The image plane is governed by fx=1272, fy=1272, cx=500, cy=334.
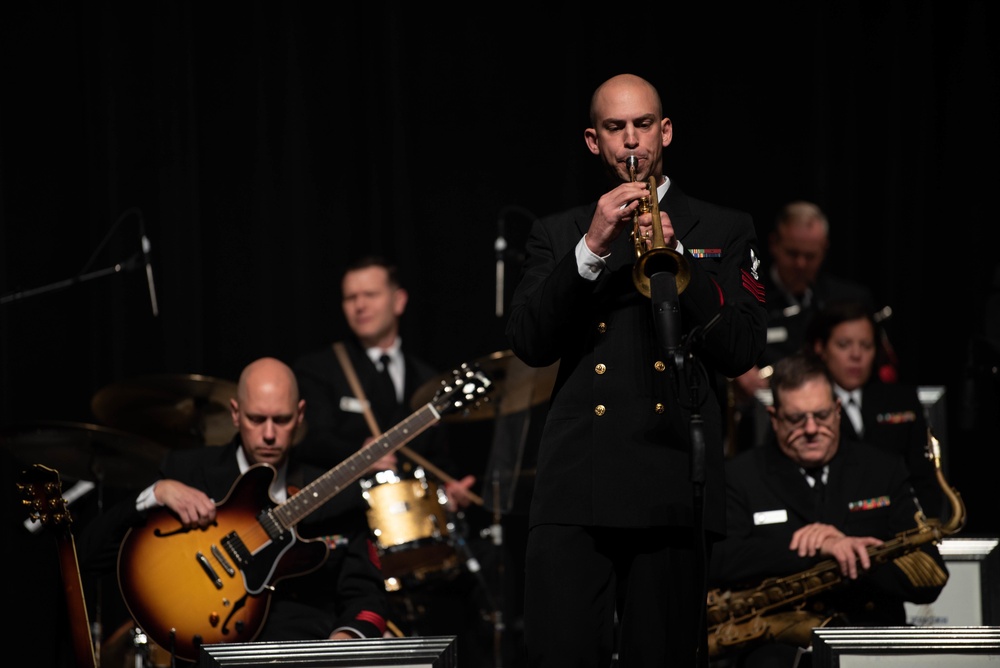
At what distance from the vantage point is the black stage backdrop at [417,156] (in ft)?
20.3

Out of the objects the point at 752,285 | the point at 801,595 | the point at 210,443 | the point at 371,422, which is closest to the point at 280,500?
the point at 210,443

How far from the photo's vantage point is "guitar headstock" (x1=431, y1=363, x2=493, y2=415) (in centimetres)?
481

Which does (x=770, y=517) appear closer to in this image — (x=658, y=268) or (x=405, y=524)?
(x=405, y=524)

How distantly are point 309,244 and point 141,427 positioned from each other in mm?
1500

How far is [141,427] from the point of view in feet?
17.5

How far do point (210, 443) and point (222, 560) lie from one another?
1.29 meters

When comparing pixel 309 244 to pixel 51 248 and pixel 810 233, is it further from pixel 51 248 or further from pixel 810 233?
pixel 810 233

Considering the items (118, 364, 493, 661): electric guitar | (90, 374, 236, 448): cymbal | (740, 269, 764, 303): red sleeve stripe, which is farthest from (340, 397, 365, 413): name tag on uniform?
(740, 269, 764, 303): red sleeve stripe

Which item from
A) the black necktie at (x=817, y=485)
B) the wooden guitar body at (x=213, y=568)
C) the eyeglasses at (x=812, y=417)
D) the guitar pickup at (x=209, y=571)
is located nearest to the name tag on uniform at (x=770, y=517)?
the black necktie at (x=817, y=485)

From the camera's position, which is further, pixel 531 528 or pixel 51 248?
pixel 51 248

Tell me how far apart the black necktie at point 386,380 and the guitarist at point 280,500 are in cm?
142

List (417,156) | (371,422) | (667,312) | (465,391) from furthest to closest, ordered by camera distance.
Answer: (417,156) → (371,422) → (465,391) → (667,312)

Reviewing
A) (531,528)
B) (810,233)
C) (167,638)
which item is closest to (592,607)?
(531,528)

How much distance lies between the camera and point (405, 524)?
5191mm
